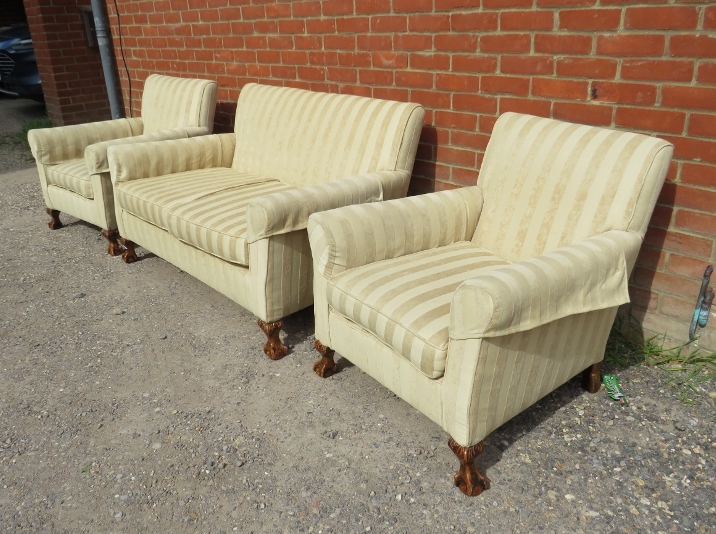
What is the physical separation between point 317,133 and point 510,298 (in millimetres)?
1963

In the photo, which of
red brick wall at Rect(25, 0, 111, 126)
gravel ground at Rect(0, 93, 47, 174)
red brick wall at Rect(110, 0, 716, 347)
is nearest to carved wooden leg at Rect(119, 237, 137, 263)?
red brick wall at Rect(110, 0, 716, 347)

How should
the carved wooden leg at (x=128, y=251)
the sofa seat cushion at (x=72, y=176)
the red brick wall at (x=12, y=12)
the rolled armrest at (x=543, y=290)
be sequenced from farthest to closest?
the red brick wall at (x=12, y=12) < the sofa seat cushion at (x=72, y=176) < the carved wooden leg at (x=128, y=251) < the rolled armrest at (x=543, y=290)

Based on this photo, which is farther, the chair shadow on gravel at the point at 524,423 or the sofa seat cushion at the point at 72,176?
the sofa seat cushion at the point at 72,176

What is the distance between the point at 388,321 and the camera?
6.77 ft

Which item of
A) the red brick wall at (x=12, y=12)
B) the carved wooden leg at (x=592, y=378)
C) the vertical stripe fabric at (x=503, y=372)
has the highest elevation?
the red brick wall at (x=12, y=12)

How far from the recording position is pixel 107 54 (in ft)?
19.2

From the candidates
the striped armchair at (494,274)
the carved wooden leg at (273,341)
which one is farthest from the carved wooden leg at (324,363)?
the carved wooden leg at (273,341)

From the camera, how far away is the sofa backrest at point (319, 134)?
9.84ft

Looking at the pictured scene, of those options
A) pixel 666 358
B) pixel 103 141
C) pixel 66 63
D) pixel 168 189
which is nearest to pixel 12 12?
pixel 66 63

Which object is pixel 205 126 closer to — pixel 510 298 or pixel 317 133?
pixel 317 133

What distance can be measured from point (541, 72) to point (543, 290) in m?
1.36

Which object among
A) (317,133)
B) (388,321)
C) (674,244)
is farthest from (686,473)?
(317,133)

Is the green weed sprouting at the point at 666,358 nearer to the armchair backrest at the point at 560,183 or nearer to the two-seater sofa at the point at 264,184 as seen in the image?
the armchair backrest at the point at 560,183

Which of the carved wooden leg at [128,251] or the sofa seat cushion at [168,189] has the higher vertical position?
the sofa seat cushion at [168,189]
